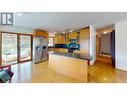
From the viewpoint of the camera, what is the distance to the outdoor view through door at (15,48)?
3.72 metres

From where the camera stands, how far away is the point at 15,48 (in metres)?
4.66

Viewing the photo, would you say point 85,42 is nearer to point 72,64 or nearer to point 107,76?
point 72,64

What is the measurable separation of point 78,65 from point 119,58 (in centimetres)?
210

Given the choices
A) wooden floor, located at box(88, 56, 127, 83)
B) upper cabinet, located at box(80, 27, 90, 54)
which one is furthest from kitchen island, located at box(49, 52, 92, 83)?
upper cabinet, located at box(80, 27, 90, 54)

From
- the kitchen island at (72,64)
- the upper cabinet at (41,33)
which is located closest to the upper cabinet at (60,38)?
the kitchen island at (72,64)

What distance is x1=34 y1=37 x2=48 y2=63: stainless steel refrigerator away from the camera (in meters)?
5.55

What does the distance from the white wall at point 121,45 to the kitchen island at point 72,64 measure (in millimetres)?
1657

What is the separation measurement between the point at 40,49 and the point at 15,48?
1.40 m

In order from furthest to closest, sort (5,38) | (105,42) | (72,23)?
(105,42)
(5,38)
(72,23)

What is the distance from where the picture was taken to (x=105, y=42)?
29.3 ft
